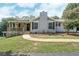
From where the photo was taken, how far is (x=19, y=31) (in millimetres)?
11516

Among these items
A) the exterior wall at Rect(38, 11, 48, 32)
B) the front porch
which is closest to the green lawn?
the front porch

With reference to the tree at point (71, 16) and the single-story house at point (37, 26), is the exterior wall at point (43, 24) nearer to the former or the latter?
the single-story house at point (37, 26)

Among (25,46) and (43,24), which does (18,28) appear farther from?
(43,24)

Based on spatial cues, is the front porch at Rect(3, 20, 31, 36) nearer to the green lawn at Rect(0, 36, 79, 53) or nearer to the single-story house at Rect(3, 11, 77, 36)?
the single-story house at Rect(3, 11, 77, 36)

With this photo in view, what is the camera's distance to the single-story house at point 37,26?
11.5m

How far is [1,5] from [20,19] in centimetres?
54

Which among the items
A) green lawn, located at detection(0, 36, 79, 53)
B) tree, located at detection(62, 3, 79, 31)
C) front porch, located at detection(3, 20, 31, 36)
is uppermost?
tree, located at detection(62, 3, 79, 31)

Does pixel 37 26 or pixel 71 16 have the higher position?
pixel 71 16

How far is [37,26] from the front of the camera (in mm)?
11547

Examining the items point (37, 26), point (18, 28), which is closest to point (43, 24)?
point (37, 26)

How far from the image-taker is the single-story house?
11.5m

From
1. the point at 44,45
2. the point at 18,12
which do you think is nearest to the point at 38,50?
the point at 44,45

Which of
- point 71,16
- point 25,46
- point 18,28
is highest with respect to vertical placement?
point 71,16

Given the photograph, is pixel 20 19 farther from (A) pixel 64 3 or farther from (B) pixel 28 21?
(A) pixel 64 3
